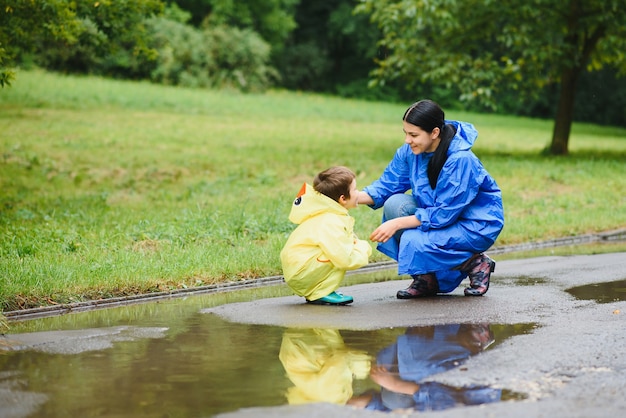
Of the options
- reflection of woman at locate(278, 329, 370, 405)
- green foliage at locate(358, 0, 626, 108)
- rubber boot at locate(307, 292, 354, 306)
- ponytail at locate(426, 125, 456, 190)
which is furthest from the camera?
green foliage at locate(358, 0, 626, 108)

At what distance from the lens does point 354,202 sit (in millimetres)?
7121

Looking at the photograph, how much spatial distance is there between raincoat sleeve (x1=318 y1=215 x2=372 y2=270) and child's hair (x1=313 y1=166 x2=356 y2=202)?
0.59ft

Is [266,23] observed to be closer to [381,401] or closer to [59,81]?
[59,81]

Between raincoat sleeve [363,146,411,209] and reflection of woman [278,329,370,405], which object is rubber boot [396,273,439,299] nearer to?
raincoat sleeve [363,146,411,209]

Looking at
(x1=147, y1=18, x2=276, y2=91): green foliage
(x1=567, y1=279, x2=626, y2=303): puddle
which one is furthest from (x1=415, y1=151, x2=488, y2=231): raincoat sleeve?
(x1=147, y1=18, x2=276, y2=91): green foliage

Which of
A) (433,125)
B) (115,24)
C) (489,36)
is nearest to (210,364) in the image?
(433,125)

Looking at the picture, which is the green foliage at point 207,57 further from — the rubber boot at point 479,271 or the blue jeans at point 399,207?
the rubber boot at point 479,271

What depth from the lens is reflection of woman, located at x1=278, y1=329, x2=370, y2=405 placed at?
4578 mm

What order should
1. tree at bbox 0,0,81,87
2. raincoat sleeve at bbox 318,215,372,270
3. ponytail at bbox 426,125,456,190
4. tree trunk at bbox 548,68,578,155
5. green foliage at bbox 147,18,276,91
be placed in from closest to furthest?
raincoat sleeve at bbox 318,215,372,270 → ponytail at bbox 426,125,456,190 → tree at bbox 0,0,81,87 → tree trunk at bbox 548,68,578,155 → green foliage at bbox 147,18,276,91

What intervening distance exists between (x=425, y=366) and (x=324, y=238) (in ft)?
6.25

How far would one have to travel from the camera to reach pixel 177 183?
1681cm

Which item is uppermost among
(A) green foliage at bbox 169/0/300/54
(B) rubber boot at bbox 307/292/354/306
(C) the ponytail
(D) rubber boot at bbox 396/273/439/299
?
(A) green foliage at bbox 169/0/300/54

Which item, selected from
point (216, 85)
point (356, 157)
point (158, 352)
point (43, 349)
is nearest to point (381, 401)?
point (158, 352)

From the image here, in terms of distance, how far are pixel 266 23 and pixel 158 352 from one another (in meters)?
53.6
